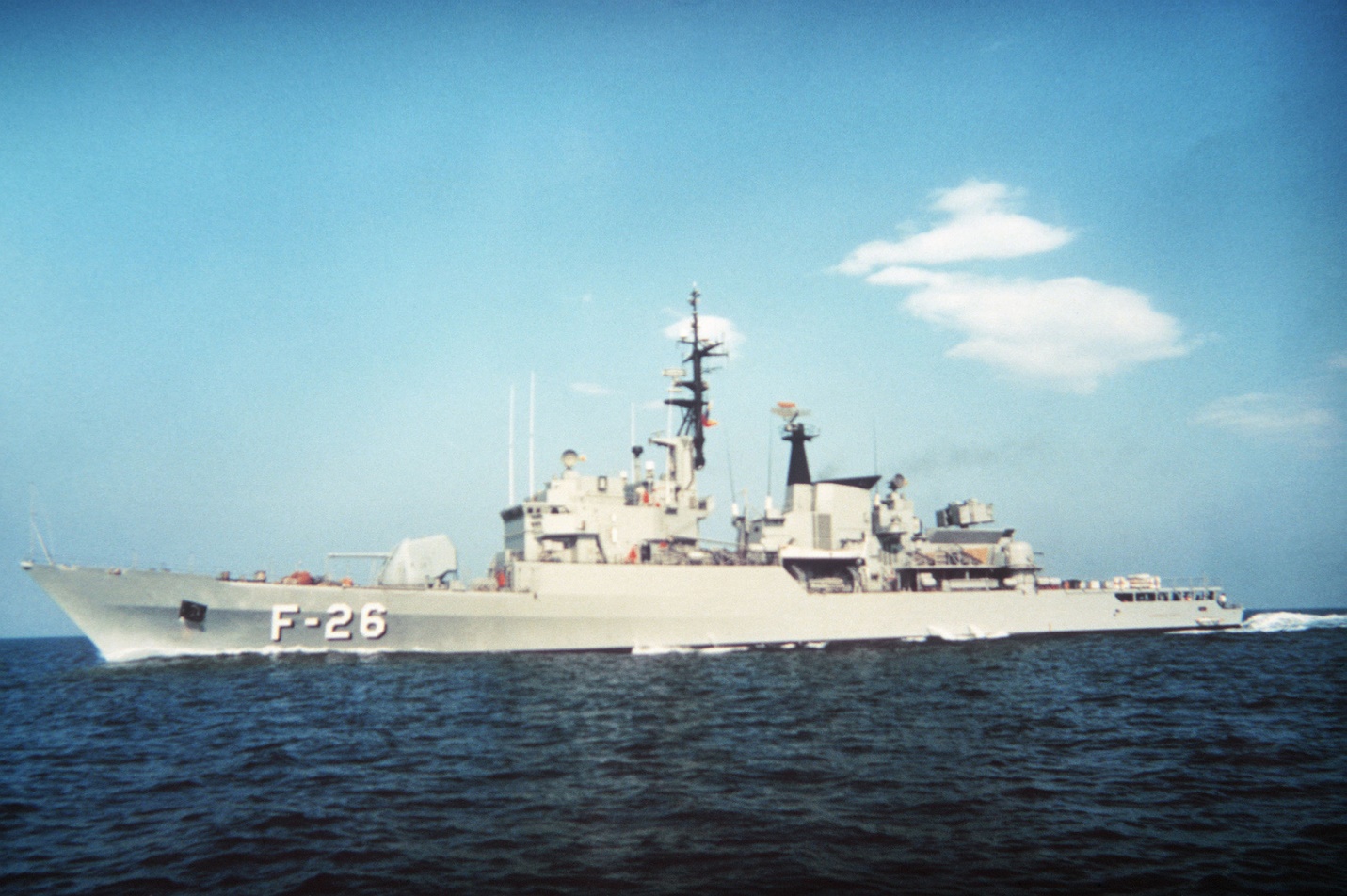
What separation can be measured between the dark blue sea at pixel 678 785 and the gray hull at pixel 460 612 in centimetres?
428

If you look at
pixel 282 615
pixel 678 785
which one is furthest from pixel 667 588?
pixel 678 785

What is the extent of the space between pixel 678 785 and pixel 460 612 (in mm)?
16650

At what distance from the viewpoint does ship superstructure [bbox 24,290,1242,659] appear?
2469 centimetres

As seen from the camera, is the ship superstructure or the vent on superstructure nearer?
the ship superstructure

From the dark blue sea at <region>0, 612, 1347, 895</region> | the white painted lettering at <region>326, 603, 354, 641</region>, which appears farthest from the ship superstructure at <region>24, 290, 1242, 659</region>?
the dark blue sea at <region>0, 612, 1347, 895</region>

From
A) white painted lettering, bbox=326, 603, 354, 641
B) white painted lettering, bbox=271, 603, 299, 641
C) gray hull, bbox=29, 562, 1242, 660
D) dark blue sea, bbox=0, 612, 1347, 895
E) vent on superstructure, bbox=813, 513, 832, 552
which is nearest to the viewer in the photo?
dark blue sea, bbox=0, 612, 1347, 895

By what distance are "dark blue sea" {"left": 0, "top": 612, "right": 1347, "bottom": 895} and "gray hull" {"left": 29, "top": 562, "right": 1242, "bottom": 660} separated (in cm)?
428

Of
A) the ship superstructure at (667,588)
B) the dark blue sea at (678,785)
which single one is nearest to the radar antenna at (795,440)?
the ship superstructure at (667,588)

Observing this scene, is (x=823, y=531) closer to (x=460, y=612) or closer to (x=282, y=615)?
(x=460, y=612)

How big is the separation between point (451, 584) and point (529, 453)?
18.7ft

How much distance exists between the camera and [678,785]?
1030cm

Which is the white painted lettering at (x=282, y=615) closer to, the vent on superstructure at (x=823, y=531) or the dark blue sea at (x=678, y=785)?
the dark blue sea at (x=678, y=785)

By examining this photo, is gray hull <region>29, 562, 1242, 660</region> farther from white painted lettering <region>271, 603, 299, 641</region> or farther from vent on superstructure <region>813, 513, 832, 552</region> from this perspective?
vent on superstructure <region>813, 513, 832, 552</region>

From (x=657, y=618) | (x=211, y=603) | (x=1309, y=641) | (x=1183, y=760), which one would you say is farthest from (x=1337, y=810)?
(x=1309, y=641)
